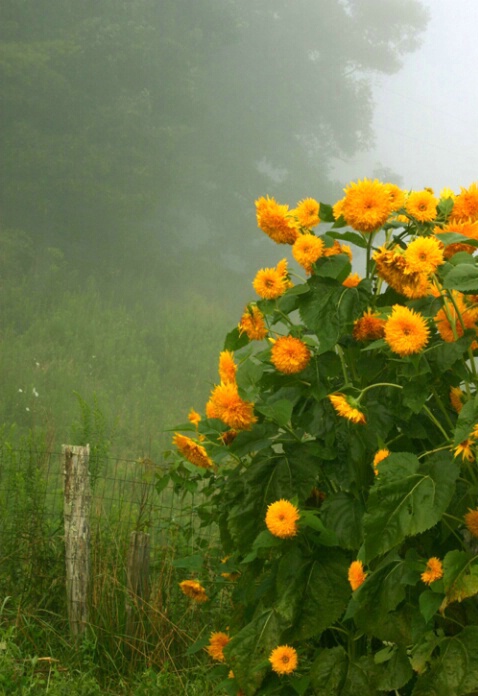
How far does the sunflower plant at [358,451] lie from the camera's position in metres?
1.82

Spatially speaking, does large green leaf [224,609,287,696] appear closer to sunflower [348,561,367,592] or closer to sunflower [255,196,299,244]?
sunflower [348,561,367,592]

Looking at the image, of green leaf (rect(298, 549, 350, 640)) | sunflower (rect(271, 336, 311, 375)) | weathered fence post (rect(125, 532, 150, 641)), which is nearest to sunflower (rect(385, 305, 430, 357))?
sunflower (rect(271, 336, 311, 375))

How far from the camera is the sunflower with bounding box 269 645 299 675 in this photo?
207 centimetres

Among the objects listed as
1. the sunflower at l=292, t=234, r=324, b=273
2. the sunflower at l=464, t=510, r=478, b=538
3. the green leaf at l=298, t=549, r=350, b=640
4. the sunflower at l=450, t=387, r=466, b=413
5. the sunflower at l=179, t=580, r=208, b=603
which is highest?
the sunflower at l=292, t=234, r=324, b=273

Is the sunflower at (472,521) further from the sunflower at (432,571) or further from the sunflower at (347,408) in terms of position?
the sunflower at (347,408)

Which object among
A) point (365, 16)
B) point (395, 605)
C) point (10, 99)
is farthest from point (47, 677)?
point (365, 16)

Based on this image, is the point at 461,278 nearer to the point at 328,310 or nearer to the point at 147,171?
the point at 328,310

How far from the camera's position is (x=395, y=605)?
1836 millimetres

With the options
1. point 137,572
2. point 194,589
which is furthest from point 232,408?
point 137,572

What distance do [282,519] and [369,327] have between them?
47 centimetres

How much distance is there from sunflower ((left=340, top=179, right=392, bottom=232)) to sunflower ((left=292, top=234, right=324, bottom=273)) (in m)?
0.12

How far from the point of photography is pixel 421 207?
205 centimetres

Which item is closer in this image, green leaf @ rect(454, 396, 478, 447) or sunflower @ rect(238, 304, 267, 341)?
green leaf @ rect(454, 396, 478, 447)

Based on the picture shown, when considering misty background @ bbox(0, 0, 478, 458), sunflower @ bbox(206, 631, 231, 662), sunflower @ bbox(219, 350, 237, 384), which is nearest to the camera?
sunflower @ bbox(219, 350, 237, 384)
